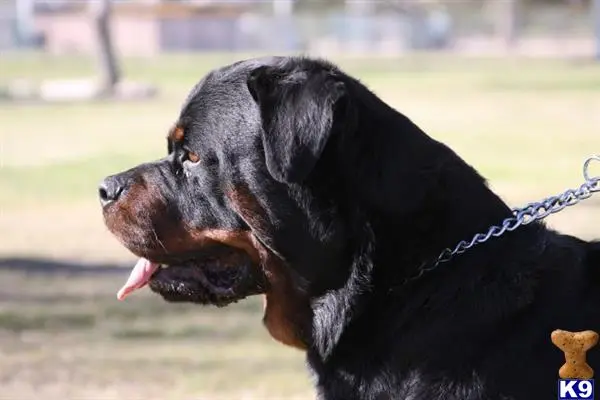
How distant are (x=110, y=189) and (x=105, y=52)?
39443 millimetres

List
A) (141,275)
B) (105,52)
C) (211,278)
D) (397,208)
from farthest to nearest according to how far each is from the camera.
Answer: (105,52) → (141,275) → (211,278) → (397,208)

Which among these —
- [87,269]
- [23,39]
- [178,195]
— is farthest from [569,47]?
[178,195]

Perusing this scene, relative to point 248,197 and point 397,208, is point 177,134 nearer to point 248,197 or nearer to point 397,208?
point 248,197

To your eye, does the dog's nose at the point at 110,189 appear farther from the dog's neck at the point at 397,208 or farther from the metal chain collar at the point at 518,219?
the metal chain collar at the point at 518,219

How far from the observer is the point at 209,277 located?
14.2ft

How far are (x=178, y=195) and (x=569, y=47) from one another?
68.2m

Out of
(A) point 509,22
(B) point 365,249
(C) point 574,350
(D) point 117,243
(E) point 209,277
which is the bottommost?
(A) point 509,22

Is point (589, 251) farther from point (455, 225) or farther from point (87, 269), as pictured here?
point (87, 269)

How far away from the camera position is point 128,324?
31.6 feet

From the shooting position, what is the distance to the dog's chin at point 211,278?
421 cm

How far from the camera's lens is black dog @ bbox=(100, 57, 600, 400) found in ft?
11.9

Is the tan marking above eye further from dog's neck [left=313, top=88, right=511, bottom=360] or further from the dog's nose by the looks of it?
dog's neck [left=313, top=88, right=511, bottom=360]

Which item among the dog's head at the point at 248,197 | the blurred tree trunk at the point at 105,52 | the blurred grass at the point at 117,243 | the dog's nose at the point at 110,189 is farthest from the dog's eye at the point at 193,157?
the blurred tree trunk at the point at 105,52

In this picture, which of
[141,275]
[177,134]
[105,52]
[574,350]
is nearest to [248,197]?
[177,134]
